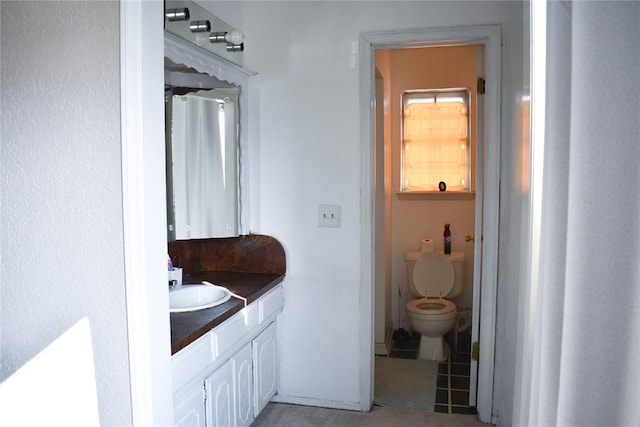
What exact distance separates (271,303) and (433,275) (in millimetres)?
1683

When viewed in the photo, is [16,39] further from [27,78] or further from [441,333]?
[441,333]

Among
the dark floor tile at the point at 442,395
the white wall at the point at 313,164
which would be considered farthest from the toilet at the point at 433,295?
the white wall at the point at 313,164

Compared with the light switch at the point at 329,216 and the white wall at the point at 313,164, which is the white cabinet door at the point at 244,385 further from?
the light switch at the point at 329,216

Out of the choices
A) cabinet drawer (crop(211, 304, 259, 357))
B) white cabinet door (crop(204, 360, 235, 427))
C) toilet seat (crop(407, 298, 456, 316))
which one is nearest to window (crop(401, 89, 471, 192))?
toilet seat (crop(407, 298, 456, 316))

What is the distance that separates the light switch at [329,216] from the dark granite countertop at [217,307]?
0.39 meters

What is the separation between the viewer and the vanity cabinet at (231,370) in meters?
1.96

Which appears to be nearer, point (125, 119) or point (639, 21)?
point (639, 21)

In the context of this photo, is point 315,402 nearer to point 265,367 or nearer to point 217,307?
point 265,367

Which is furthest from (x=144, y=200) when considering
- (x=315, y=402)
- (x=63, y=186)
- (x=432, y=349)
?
(x=432, y=349)

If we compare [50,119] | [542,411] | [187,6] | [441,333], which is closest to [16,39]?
[50,119]

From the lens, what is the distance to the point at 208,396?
85.0 inches

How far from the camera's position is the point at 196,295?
2574mm

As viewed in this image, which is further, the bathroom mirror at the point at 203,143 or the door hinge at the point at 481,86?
the door hinge at the point at 481,86

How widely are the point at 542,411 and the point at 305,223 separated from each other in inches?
81.0
